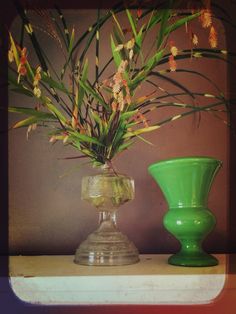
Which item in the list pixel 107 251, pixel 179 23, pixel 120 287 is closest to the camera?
pixel 120 287

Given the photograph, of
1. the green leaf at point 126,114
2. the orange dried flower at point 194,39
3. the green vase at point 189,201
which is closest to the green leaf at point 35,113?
the green leaf at point 126,114

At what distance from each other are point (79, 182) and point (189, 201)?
1.05ft

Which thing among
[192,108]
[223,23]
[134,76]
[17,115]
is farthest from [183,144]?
[17,115]

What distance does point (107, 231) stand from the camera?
0.95 metres

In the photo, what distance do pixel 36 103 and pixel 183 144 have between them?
1.25 feet

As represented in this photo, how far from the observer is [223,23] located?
1.12 metres

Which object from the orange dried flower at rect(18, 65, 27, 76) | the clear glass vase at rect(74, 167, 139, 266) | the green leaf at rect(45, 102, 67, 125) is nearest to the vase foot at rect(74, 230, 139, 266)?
the clear glass vase at rect(74, 167, 139, 266)

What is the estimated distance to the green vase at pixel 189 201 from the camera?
873mm

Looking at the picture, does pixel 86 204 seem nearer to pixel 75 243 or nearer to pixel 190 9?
pixel 75 243

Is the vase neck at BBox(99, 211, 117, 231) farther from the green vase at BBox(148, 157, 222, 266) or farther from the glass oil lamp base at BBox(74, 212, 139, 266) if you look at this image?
the green vase at BBox(148, 157, 222, 266)

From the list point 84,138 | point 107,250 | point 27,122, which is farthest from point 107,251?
point 27,122

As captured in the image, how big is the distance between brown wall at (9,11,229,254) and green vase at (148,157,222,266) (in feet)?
0.63

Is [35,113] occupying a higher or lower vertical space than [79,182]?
higher

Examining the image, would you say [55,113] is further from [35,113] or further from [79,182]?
[79,182]
